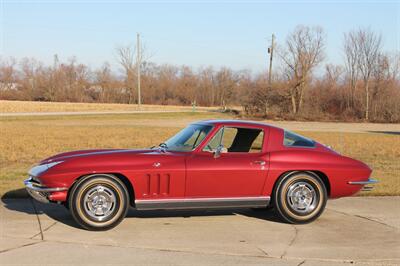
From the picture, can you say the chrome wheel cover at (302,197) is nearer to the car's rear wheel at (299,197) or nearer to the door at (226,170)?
the car's rear wheel at (299,197)

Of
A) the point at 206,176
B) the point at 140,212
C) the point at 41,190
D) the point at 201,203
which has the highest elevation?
the point at 206,176

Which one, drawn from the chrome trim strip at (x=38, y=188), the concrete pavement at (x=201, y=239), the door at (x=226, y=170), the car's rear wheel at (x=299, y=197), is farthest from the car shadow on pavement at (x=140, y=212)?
the door at (x=226, y=170)

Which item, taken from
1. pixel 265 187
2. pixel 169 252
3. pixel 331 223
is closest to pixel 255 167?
pixel 265 187

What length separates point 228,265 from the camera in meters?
4.54

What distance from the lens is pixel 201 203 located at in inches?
234

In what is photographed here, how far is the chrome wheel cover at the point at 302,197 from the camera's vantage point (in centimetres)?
625

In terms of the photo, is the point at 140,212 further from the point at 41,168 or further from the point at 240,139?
the point at 240,139

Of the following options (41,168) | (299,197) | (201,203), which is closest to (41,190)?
(41,168)

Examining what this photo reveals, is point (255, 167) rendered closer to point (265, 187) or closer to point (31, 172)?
point (265, 187)

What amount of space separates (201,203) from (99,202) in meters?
1.23

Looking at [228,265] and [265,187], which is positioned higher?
[265,187]

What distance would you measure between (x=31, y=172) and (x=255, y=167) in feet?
9.16

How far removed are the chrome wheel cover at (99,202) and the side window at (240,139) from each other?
1.55 m

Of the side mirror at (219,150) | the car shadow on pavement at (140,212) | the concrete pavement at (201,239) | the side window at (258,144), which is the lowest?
the car shadow on pavement at (140,212)
